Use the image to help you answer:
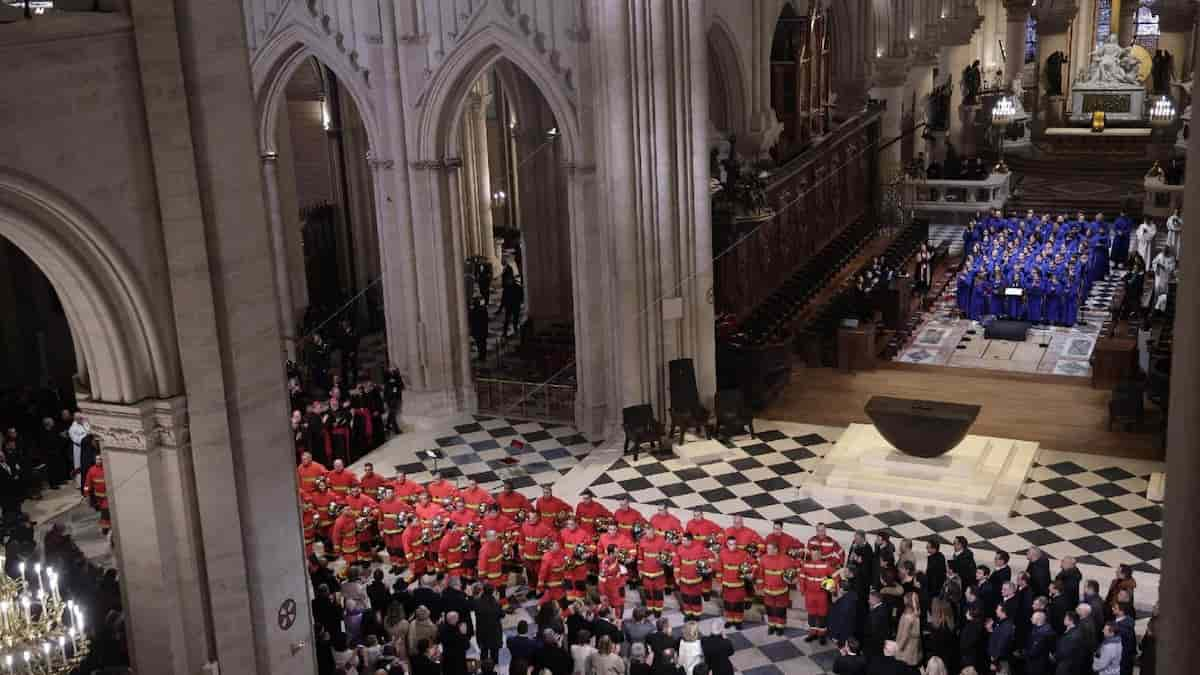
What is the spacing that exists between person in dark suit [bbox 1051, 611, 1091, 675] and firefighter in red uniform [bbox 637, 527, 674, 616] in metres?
4.54

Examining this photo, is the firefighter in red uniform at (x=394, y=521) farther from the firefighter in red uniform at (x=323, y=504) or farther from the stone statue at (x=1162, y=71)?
the stone statue at (x=1162, y=71)

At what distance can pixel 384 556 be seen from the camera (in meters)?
18.2

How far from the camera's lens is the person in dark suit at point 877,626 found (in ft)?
45.0

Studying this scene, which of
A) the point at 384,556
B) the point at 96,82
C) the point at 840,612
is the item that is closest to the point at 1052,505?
the point at 840,612

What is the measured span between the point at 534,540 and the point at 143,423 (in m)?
5.52

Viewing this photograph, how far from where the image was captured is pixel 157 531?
41.1ft

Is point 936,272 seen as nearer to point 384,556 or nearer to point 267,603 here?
point 384,556

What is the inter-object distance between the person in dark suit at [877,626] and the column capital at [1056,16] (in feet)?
118

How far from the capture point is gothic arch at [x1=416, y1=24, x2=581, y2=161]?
20.9 metres

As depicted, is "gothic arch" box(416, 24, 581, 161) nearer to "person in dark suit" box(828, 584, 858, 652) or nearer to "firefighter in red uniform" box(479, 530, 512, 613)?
"firefighter in red uniform" box(479, 530, 512, 613)

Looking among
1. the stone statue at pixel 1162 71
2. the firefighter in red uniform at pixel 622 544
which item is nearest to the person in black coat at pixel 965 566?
the firefighter in red uniform at pixel 622 544

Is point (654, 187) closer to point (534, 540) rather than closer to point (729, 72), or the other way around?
point (534, 540)

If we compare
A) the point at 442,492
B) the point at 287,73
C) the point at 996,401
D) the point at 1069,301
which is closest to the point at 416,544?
the point at 442,492

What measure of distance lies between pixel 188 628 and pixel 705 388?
10673 millimetres
